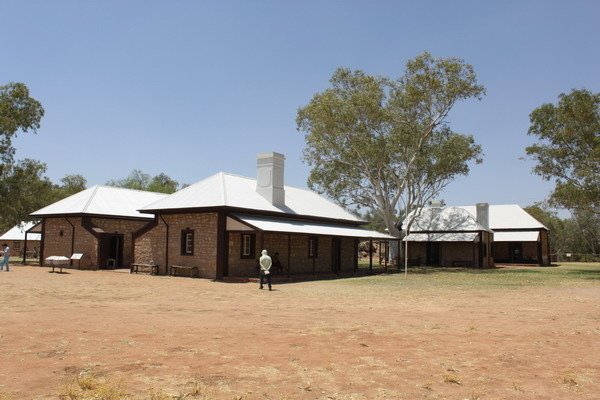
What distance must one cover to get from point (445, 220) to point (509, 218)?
813 cm

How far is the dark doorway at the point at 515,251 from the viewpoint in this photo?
47719 millimetres

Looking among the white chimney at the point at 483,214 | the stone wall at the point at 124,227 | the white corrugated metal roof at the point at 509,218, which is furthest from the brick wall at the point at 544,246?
the stone wall at the point at 124,227

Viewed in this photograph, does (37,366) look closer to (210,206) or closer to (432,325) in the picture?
(432,325)

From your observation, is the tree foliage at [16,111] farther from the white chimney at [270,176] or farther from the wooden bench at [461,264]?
the wooden bench at [461,264]

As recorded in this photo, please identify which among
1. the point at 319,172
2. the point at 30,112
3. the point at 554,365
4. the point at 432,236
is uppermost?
the point at 30,112

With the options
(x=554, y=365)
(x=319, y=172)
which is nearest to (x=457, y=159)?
(x=319, y=172)

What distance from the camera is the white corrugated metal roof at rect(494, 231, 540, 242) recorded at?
150 feet

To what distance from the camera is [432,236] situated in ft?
140

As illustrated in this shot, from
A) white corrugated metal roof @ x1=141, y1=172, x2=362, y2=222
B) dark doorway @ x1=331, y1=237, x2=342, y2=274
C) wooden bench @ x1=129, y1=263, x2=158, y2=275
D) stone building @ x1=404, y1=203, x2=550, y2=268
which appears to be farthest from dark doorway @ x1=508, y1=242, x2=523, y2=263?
wooden bench @ x1=129, y1=263, x2=158, y2=275

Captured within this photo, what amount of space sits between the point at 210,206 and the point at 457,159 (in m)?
20.1

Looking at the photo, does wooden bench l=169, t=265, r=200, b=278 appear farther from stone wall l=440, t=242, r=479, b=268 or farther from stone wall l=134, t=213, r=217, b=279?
stone wall l=440, t=242, r=479, b=268

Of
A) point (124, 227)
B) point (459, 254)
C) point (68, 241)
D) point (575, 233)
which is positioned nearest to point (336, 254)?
point (124, 227)

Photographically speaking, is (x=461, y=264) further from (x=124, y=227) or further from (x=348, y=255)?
(x=124, y=227)

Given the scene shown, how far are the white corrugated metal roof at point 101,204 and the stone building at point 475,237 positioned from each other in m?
20.1
